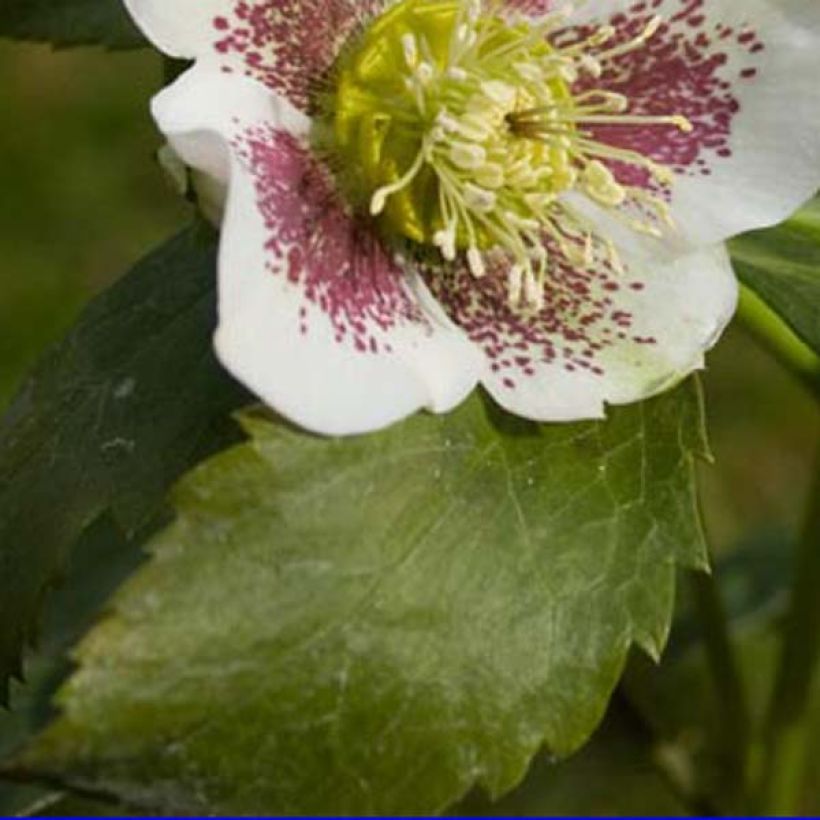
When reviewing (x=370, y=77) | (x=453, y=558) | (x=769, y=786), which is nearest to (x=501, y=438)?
(x=453, y=558)

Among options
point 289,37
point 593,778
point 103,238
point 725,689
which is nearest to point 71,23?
point 289,37

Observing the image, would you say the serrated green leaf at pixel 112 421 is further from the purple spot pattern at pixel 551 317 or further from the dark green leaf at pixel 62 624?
the dark green leaf at pixel 62 624

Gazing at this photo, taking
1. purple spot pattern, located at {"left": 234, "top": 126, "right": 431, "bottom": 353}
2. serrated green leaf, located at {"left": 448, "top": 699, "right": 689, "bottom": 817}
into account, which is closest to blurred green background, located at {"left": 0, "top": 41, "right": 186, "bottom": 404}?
serrated green leaf, located at {"left": 448, "top": 699, "right": 689, "bottom": 817}

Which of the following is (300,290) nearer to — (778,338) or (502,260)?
(502,260)

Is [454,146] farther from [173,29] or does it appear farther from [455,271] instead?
[173,29]

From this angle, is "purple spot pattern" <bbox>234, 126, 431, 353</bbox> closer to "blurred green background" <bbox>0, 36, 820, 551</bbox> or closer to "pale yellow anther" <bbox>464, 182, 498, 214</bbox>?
"pale yellow anther" <bbox>464, 182, 498, 214</bbox>
